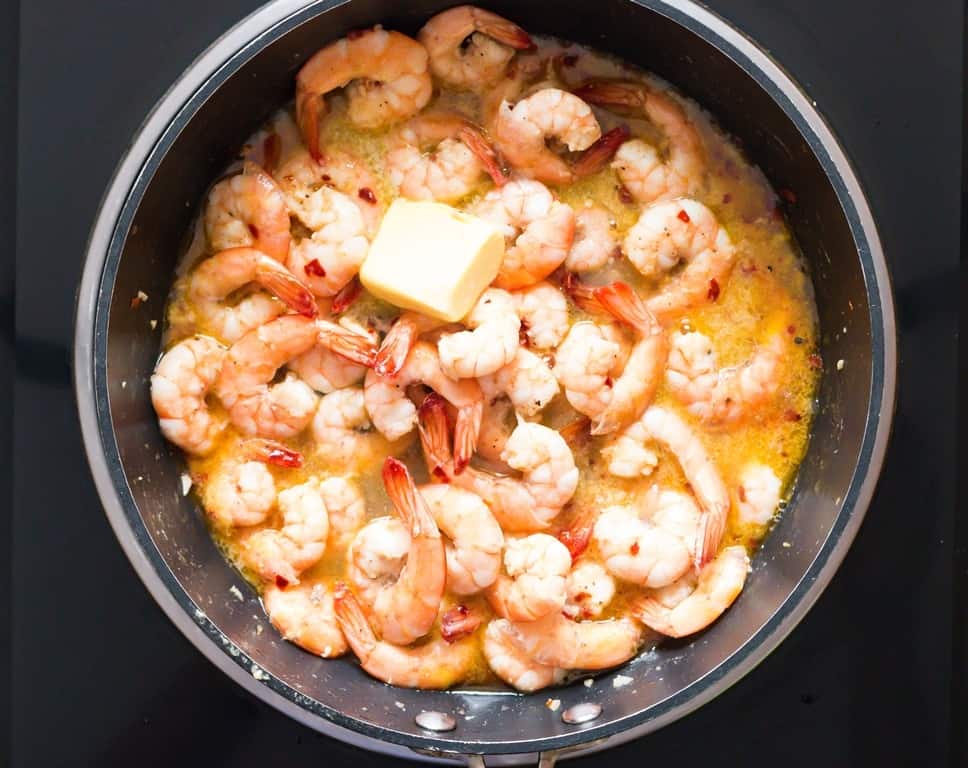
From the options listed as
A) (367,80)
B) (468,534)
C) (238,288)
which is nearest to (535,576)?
(468,534)

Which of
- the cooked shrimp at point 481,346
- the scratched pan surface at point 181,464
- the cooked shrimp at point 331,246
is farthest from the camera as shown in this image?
the cooked shrimp at point 331,246

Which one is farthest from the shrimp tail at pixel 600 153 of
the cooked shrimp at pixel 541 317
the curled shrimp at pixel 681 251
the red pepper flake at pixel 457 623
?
the red pepper flake at pixel 457 623

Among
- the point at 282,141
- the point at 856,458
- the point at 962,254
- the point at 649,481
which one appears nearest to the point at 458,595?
the point at 649,481

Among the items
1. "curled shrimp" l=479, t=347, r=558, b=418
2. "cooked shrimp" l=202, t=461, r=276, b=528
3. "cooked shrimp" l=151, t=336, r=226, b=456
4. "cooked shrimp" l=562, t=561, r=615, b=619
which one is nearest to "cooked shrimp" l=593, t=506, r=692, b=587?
"cooked shrimp" l=562, t=561, r=615, b=619

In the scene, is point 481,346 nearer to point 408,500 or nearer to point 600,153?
point 408,500

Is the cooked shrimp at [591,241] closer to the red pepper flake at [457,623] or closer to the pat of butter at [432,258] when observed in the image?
the pat of butter at [432,258]

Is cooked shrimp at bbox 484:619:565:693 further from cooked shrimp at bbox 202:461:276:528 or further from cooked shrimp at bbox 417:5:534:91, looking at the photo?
cooked shrimp at bbox 417:5:534:91

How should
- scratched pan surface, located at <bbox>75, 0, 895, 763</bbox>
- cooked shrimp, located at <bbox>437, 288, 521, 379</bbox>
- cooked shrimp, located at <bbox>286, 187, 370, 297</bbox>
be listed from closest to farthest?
scratched pan surface, located at <bbox>75, 0, 895, 763</bbox>, cooked shrimp, located at <bbox>437, 288, 521, 379</bbox>, cooked shrimp, located at <bbox>286, 187, 370, 297</bbox>
